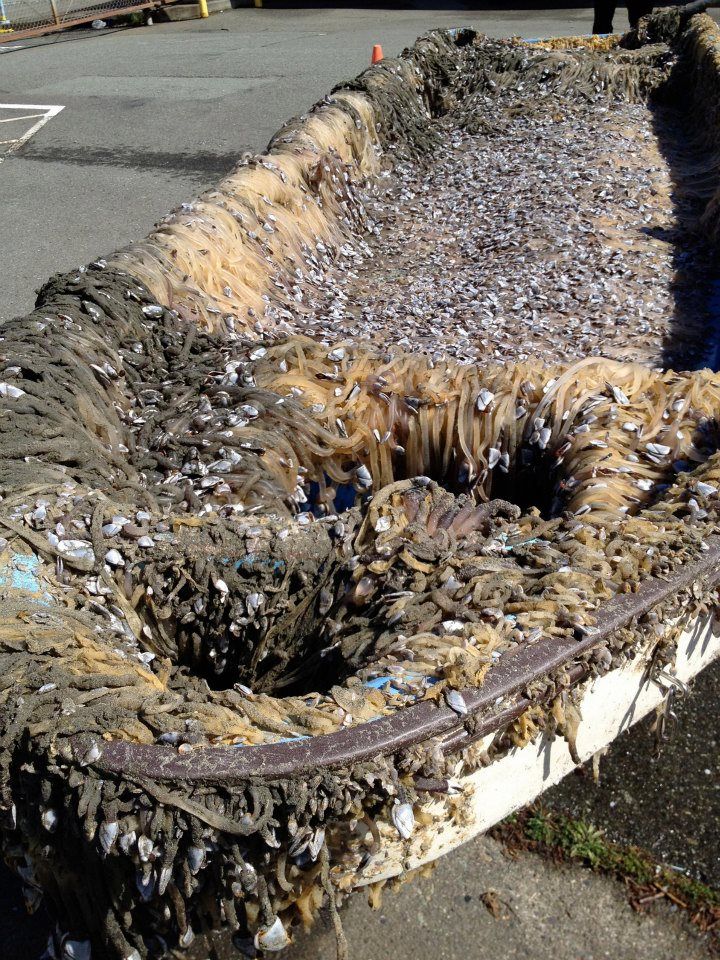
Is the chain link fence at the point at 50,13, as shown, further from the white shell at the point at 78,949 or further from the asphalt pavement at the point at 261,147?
the white shell at the point at 78,949

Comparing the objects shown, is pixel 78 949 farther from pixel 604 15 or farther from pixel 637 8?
pixel 604 15

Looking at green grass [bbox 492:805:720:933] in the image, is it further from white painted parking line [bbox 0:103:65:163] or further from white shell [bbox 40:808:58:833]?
white painted parking line [bbox 0:103:65:163]

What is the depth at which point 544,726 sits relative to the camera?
67.7 inches

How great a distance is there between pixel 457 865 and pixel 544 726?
0.83 meters

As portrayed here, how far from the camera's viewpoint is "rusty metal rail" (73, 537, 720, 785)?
1438 millimetres

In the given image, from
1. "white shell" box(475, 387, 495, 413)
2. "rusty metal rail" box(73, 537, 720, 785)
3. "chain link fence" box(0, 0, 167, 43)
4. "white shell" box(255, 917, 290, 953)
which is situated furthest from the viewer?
"chain link fence" box(0, 0, 167, 43)

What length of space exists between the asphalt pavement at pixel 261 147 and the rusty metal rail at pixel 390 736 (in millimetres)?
875

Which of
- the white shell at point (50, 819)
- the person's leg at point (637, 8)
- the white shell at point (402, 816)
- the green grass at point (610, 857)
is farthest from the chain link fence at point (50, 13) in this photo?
the white shell at point (402, 816)

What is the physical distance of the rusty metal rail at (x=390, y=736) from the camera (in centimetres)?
144

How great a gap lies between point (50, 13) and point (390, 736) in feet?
60.9

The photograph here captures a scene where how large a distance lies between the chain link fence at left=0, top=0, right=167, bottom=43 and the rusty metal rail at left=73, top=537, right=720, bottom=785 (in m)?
15.9

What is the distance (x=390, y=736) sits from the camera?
1.50 metres

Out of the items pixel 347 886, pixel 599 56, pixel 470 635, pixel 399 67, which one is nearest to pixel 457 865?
pixel 347 886

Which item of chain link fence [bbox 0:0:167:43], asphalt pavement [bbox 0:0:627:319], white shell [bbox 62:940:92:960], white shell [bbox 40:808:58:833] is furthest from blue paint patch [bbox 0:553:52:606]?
chain link fence [bbox 0:0:167:43]
